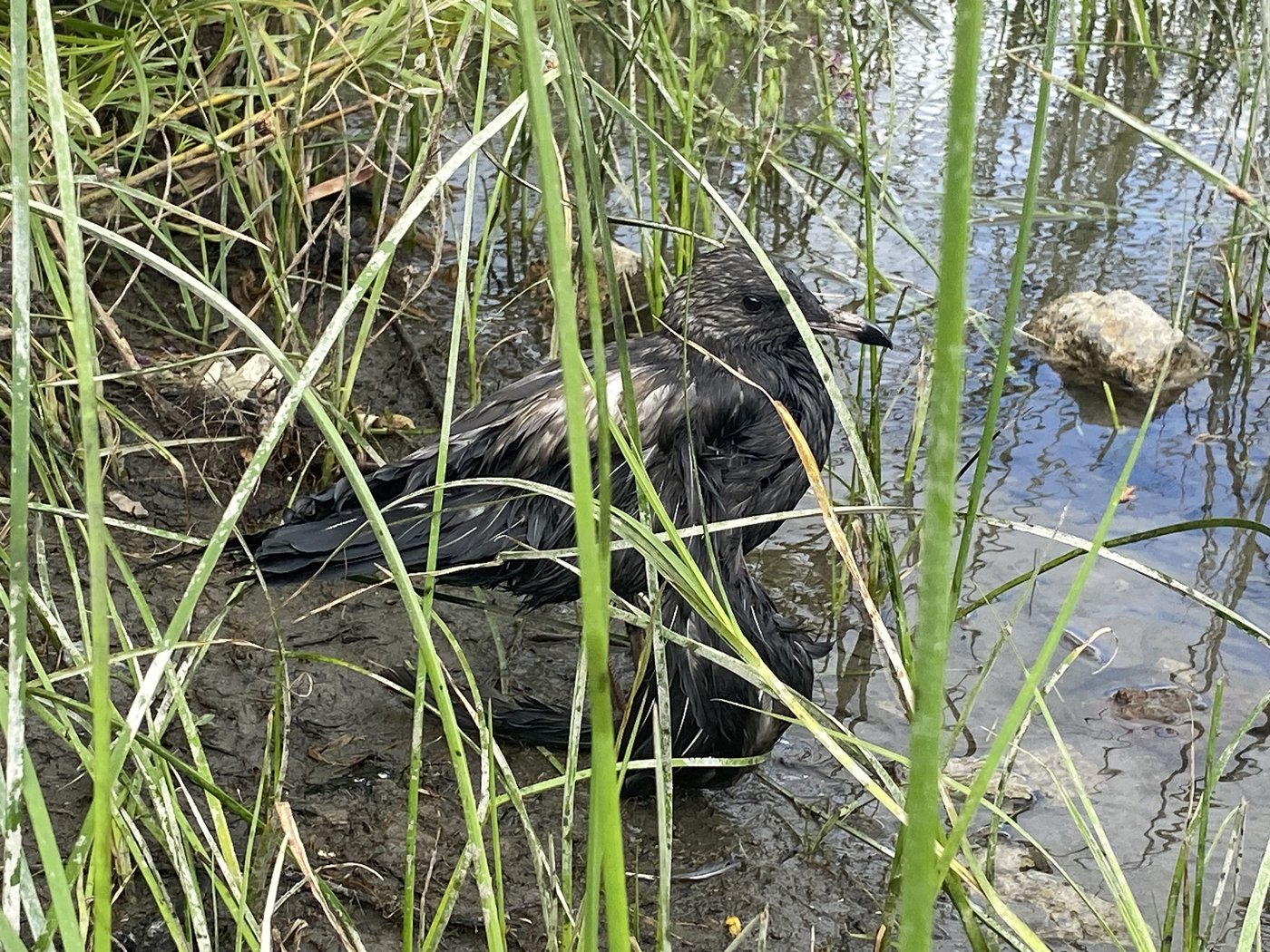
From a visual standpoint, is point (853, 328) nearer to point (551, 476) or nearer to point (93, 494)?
point (551, 476)

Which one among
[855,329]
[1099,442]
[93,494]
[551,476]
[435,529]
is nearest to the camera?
[93,494]

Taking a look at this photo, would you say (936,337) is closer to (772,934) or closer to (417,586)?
(772,934)

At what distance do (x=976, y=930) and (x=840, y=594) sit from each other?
1.73 m

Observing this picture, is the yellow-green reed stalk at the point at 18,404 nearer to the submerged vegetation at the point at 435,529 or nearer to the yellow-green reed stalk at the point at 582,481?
the submerged vegetation at the point at 435,529

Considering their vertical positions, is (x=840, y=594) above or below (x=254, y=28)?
below

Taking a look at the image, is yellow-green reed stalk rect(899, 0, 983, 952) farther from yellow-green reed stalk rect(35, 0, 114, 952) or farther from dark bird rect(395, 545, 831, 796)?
dark bird rect(395, 545, 831, 796)

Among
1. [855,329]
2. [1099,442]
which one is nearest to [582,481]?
[855,329]

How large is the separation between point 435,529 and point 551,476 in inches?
48.5

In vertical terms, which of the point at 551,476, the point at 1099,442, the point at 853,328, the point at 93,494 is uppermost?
the point at 93,494

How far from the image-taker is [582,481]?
2.76 ft

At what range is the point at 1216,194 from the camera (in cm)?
530

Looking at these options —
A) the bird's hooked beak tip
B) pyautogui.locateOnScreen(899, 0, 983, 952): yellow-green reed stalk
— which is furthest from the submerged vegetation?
the bird's hooked beak tip

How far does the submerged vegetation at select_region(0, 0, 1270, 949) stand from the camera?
41.8 inches

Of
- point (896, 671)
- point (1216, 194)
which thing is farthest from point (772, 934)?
point (1216, 194)
